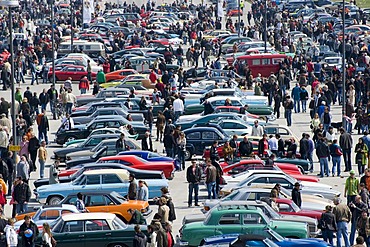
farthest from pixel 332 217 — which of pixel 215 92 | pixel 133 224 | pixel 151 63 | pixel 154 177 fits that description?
pixel 151 63

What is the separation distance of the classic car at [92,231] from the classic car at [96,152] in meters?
10.1

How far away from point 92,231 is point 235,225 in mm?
3345

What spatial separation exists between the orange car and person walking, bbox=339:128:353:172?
22255 mm

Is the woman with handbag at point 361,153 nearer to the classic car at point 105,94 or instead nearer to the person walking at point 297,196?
the person walking at point 297,196

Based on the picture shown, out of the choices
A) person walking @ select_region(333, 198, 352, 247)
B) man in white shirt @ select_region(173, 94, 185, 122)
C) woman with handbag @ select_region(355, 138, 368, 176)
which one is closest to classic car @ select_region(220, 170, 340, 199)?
woman with handbag @ select_region(355, 138, 368, 176)

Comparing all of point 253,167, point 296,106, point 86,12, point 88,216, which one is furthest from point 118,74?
point 88,216

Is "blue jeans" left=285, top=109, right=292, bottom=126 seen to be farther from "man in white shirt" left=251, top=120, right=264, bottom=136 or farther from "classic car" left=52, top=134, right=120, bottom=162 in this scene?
"classic car" left=52, top=134, right=120, bottom=162

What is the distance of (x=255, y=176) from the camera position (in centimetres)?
3466

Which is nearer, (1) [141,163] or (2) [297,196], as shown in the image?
(2) [297,196]

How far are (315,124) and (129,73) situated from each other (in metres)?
18.5

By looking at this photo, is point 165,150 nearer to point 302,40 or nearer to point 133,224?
point 133,224

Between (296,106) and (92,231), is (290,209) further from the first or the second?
(296,106)

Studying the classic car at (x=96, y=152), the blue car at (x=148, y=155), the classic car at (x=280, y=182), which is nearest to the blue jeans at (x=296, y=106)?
the classic car at (x=96, y=152)

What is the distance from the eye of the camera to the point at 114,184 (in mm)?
34906
